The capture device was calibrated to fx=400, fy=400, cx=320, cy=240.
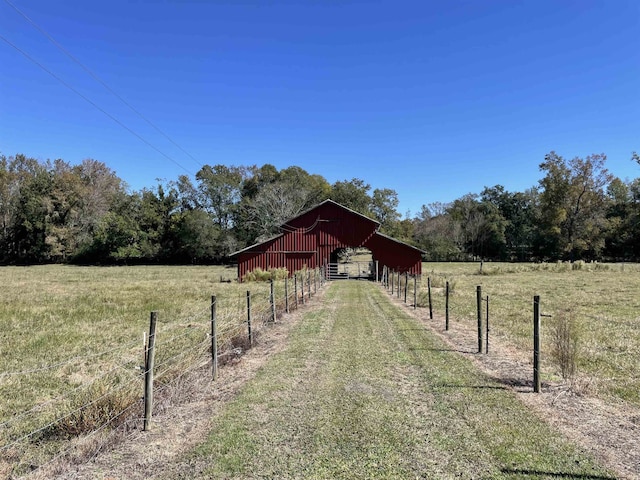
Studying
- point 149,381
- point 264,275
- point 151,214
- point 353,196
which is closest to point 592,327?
point 149,381

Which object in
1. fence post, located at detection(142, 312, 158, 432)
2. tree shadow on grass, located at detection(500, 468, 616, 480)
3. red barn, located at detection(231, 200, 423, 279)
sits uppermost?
red barn, located at detection(231, 200, 423, 279)

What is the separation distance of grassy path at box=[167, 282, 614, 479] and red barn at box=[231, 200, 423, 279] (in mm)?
25826

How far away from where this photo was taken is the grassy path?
3594 millimetres

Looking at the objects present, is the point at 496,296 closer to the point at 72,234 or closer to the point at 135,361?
the point at 135,361

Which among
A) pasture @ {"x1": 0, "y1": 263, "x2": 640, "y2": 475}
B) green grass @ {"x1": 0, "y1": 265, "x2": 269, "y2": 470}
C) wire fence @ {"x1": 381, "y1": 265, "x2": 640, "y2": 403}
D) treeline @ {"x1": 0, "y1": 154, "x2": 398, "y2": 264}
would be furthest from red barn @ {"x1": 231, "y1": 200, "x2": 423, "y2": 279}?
treeline @ {"x1": 0, "y1": 154, "x2": 398, "y2": 264}

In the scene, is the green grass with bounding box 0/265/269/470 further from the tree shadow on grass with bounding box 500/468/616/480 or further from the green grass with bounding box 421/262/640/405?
the green grass with bounding box 421/262/640/405

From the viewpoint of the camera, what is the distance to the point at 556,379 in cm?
611

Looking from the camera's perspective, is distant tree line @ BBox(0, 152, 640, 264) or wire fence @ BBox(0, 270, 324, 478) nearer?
wire fence @ BBox(0, 270, 324, 478)

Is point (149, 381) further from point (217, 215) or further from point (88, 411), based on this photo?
point (217, 215)

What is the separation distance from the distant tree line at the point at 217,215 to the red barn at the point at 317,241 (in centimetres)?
2283

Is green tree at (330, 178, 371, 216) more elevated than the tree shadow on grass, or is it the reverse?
green tree at (330, 178, 371, 216)

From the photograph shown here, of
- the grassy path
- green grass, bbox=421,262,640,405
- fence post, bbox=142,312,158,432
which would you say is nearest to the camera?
the grassy path

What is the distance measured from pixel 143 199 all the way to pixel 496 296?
6057 cm

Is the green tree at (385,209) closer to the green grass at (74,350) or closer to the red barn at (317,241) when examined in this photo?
the red barn at (317,241)
